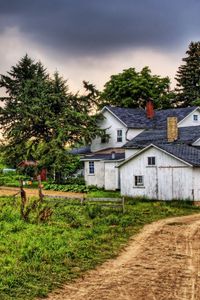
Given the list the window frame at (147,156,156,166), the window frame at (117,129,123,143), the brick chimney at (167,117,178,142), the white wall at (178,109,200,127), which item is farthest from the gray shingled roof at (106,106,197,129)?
the window frame at (147,156,156,166)

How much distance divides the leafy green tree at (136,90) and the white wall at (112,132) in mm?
17051

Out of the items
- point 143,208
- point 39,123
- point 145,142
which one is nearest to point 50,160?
point 39,123

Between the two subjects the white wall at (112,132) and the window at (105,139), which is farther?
the window at (105,139)

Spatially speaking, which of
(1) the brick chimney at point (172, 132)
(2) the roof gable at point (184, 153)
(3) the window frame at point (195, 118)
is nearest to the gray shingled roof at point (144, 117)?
(3) the window frame at point (195, 118)

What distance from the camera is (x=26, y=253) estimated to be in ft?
48.3

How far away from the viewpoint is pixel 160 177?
3597 cm

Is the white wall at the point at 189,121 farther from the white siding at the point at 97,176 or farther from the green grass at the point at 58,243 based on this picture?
the green grass at the point at 58,243

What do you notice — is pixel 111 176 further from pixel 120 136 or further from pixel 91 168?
pixel 120 136

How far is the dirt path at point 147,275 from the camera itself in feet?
35.6

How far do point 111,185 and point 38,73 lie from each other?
24.1 m

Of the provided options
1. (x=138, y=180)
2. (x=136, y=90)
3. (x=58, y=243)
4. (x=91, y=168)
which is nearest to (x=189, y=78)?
(x=136, y=90)

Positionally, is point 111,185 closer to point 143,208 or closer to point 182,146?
point 182,146

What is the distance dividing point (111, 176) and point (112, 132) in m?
10.5

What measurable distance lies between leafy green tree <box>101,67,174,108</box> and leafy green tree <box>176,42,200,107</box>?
253cm
